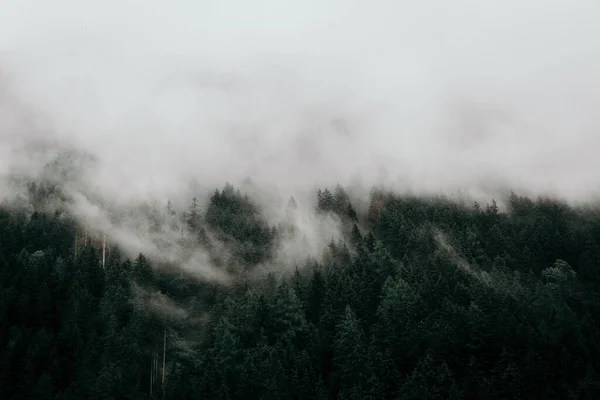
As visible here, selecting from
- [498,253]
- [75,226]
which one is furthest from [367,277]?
[75,226]

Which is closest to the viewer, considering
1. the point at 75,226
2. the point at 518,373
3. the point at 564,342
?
the point at 518,373

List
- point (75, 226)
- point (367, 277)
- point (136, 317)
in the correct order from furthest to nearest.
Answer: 1. point (75, 226)
2. point (367, 277)
3. point (136, 317)

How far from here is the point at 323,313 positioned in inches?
4382

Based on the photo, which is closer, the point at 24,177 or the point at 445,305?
the point at 445,305

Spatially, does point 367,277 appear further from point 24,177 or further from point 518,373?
point 24,177

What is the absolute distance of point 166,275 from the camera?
449 ft

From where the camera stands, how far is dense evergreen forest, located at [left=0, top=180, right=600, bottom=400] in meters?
85.6

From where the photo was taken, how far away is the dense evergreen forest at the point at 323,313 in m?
85.6

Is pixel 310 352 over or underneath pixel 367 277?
underneath

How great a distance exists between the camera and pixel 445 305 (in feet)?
333

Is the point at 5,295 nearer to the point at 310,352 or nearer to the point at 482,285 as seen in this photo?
the point at 310,352

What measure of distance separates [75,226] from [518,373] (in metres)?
118

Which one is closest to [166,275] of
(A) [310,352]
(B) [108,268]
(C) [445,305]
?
(B) [108,268]

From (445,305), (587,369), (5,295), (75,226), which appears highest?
(75,226)
